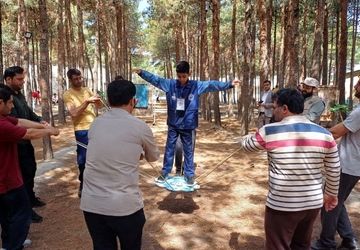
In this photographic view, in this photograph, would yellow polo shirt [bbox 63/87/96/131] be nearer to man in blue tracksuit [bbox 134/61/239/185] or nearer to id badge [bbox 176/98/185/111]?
man in blue tracksuit [bbox 134/61/239/185]

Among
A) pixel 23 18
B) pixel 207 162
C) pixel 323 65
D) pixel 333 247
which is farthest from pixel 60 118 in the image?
pixel 333 247

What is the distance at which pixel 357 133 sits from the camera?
4.02 m

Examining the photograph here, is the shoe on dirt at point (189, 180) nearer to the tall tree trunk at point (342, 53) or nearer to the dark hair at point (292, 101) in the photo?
the dark hair at point (292, 101)

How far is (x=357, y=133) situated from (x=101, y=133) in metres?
2.60

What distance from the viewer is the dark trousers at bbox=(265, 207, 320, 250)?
3180 mm

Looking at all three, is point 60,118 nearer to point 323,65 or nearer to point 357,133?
point 323,65

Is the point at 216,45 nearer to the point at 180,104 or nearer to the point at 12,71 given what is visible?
the point at 180,104

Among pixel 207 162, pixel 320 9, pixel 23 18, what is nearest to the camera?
pixel 207 162

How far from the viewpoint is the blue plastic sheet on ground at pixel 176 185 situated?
5534 mm

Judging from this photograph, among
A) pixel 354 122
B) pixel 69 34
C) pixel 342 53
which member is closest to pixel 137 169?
pixel 354 122

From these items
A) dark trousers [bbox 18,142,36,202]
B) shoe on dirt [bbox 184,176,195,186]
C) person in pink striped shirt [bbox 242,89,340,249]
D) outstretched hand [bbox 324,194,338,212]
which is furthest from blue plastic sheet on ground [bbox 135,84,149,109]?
person in pink striped shirt [bbox 242,89,340,249]

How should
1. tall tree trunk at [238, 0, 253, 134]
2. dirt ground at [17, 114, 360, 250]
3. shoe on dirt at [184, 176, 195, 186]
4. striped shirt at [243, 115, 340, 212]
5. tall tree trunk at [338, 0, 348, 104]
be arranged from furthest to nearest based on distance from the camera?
tall tree trunk at [338, 0, 348, 104]
tall tree trunk at [238, 0, 253, 134]
shoe on dirt at [184, 176, 195, 186]
dirt ground at [17, 114, 360, 250]
striped shirt at [243, 115, 340, 212]

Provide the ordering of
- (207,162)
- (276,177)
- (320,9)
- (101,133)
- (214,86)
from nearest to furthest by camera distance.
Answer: (101,133)
(276,177)
(214,86)
(207,162)
(320,9)

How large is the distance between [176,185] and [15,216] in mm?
2262
